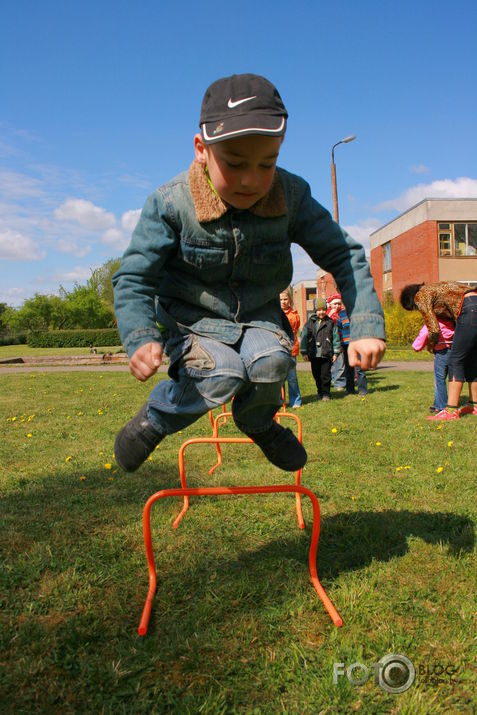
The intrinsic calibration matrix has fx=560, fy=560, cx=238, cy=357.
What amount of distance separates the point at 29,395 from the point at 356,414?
22.8 feet

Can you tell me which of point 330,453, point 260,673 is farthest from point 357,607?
point 330,453

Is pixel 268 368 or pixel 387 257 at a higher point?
pixel 387 257

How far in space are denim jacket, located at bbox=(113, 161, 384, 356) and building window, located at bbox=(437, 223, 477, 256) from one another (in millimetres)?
31391

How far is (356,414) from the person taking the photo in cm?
802

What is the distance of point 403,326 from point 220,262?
24.7 metres

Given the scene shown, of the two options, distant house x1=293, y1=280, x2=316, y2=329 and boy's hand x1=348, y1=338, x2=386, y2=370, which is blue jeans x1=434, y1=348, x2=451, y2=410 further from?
distant house x1=293, y1=280, x2=316, y2=329

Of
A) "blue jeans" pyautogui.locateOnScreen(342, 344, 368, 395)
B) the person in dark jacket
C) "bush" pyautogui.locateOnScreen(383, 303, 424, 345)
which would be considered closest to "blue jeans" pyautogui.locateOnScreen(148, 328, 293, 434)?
the person in dark jacket

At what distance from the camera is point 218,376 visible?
85.0 inches

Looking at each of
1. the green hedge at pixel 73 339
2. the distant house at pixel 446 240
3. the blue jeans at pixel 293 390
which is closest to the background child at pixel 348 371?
the blue jeans at pixel 293 390

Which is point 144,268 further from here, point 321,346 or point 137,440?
point 321,346

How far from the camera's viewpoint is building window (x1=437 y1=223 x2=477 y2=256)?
3119 centimetres

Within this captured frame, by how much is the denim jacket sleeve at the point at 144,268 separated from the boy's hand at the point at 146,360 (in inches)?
2.9

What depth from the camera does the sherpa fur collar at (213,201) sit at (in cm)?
227

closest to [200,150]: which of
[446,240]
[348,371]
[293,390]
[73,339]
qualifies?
[293,390]
